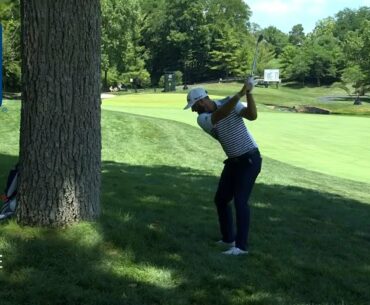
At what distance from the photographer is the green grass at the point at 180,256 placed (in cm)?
411

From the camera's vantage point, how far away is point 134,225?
543 centimetres

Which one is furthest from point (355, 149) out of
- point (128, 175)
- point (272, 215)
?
point (272, 215)

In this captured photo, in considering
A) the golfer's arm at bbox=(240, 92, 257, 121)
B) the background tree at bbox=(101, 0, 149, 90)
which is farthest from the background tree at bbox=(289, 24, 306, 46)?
the golfer's arm at bbox=(240, 92, 257, 121)

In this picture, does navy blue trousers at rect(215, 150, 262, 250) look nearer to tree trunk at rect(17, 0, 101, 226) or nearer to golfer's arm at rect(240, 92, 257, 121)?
golfer's arm at rect(240, 92, 257, 121)

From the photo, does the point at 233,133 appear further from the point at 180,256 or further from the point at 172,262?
the point at 172,262

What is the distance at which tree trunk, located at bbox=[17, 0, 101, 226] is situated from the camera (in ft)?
16.0

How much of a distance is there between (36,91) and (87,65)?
0.49m

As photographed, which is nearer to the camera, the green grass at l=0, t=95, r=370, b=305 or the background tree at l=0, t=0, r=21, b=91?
the green grass at l=0, t=95, r=370, b=305

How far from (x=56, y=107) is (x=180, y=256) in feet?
5.39

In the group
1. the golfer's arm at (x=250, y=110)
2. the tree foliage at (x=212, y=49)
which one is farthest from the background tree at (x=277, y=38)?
the golfer's arm at (x=250, y=110)

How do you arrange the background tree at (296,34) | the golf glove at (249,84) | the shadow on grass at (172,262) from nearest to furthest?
the shadow on grass at (172,262) → the golf glove at (249,84) → the background tree at (296,34)

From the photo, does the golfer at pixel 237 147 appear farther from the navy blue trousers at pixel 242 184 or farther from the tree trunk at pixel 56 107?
the tree trunk at pixel 56 107

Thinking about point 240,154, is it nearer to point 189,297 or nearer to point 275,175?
point 189,297

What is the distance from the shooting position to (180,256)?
4.95 meters
